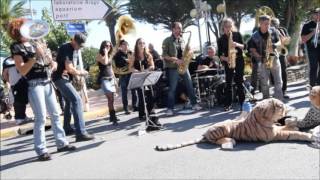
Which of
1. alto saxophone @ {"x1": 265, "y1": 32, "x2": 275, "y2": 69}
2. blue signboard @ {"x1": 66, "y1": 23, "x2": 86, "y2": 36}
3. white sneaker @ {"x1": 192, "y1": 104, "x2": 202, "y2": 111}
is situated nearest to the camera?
alto saxophone @ {"x1": 265, "y1": 32, "x2": 275, "y2": 69}

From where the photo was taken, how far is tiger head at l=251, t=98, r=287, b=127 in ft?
18.4

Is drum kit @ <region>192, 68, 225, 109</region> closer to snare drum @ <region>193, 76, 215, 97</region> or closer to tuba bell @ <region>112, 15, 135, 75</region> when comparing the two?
snare drum @ <region>193, 76, 215, 97</region>

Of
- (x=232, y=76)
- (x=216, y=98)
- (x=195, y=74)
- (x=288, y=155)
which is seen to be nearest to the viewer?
(x=288, y=155)

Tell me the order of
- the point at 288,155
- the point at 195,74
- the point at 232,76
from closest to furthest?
the point at 288,155
the point at 232,76
the point at 195,74

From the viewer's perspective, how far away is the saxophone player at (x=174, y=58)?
29.3 feet

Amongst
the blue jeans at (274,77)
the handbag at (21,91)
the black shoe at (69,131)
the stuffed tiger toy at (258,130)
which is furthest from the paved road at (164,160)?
the blue jeans at (274,77)

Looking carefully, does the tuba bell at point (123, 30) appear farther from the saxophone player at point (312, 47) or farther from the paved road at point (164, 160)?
the saxophone player at point (312, 47)

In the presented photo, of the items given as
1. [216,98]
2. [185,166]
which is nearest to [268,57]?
[216,98]

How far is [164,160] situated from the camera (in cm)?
553

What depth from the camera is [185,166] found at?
517 cm

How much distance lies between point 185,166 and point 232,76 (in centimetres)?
413

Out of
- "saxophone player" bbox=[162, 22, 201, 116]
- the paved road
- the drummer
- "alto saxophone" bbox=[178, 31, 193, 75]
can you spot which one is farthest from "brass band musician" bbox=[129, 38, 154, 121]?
the drummer

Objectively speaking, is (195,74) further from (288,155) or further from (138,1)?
(138,1)

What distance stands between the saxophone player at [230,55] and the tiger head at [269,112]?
2993 mm
